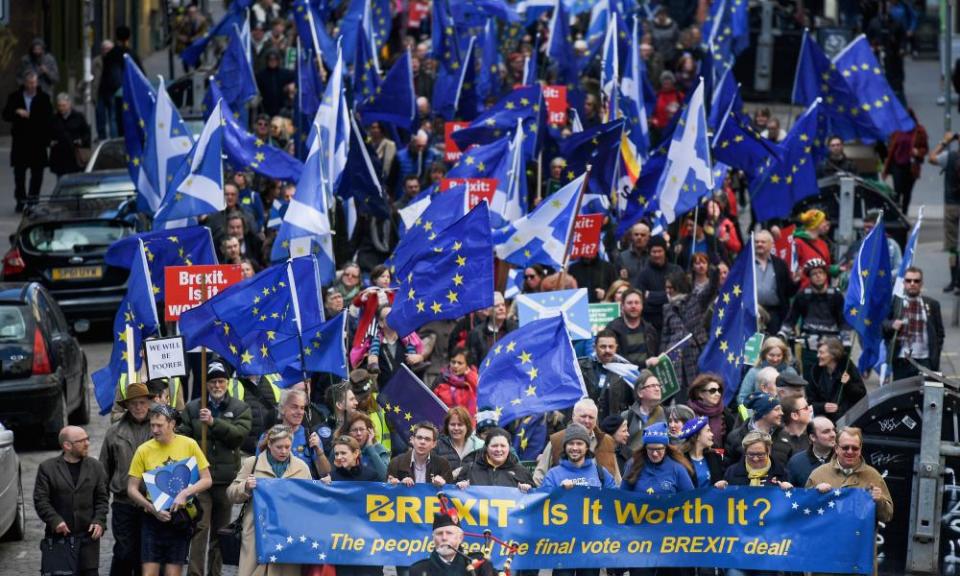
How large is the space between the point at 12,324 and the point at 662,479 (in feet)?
22.4

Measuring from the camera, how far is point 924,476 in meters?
15.3

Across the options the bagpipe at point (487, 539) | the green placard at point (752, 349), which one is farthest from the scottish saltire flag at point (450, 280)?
the bagpipe at point (487, 539)

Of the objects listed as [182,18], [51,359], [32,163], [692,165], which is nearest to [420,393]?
[51,359]

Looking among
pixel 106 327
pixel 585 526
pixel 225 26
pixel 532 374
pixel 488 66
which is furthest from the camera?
pixel 225 26

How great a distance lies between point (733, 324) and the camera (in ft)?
57.2

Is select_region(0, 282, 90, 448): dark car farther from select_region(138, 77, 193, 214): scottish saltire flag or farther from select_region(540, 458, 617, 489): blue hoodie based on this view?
select_region(540, 458, 617, 489): blue hoodie

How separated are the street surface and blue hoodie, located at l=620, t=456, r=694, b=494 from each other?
3122 mm

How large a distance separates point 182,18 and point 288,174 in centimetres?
2353

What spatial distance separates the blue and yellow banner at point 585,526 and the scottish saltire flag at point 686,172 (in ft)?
24.6

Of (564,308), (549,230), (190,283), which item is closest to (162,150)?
(549,230)

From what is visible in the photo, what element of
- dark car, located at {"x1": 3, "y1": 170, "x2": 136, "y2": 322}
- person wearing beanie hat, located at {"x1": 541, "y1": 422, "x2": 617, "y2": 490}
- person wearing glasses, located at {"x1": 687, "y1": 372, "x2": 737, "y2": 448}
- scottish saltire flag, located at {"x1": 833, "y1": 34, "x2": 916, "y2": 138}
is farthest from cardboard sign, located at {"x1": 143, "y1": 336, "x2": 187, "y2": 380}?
scottish saltire flag, located at {"x1": 833, "y1": 34, "x2": 916, "y2": 138}

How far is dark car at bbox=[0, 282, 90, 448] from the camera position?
1852 centimetres

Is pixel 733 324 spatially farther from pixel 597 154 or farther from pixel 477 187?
pixel 597 154

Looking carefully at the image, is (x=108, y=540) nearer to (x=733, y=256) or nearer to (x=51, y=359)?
(x=51, y=359)
